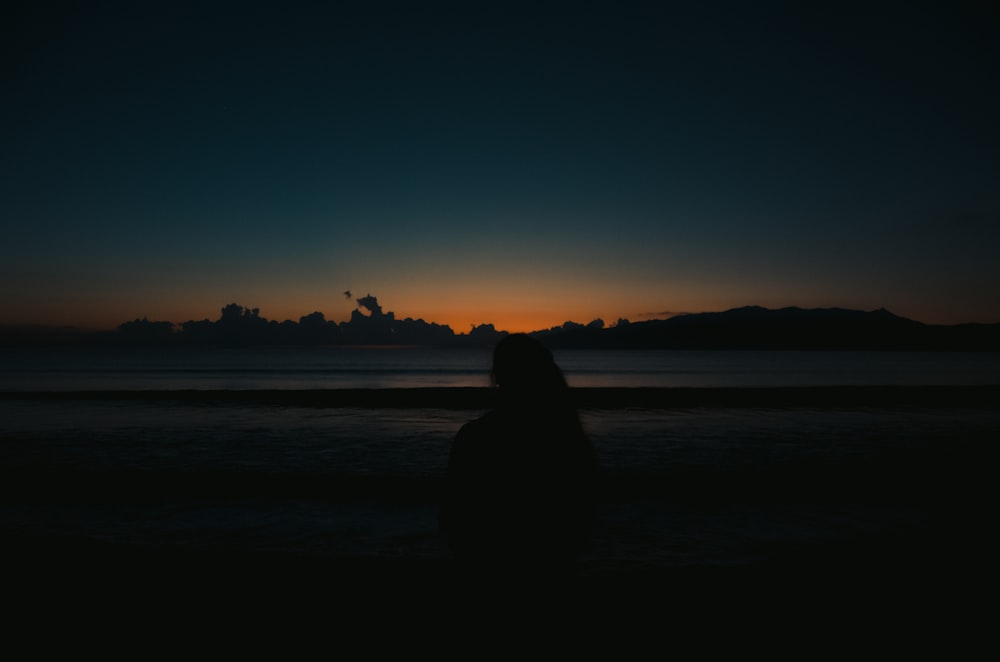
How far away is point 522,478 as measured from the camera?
2664 mm

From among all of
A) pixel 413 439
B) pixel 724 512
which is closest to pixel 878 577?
pixel 724 512

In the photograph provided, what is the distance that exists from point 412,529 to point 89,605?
390 cm

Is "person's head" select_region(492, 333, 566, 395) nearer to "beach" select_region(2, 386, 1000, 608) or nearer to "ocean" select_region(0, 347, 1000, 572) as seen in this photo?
"beach" select_region(2, 386, 1000, 608)

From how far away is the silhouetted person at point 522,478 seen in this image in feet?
8.70

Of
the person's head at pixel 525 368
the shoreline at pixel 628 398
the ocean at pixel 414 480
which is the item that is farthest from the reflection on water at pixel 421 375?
the person's head at pixel 525 368

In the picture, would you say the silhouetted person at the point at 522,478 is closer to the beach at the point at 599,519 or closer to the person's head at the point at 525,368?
the person's head at the point at 525,368

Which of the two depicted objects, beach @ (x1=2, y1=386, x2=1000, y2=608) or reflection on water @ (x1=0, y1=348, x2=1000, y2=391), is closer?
beach @ (x1=2, y1=386, x2=1000, y2=608)

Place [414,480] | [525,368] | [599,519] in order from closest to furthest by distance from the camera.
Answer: [525,368] < [599,519] < [414,480]

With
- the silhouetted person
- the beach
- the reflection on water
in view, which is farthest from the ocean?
the reflection on water

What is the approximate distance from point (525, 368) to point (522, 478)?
530mm

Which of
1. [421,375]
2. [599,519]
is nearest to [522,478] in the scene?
[599,519]

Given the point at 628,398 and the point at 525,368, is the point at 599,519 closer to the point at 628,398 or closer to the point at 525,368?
the point at 525,368

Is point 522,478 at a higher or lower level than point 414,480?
higher

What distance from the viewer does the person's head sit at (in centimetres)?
276
